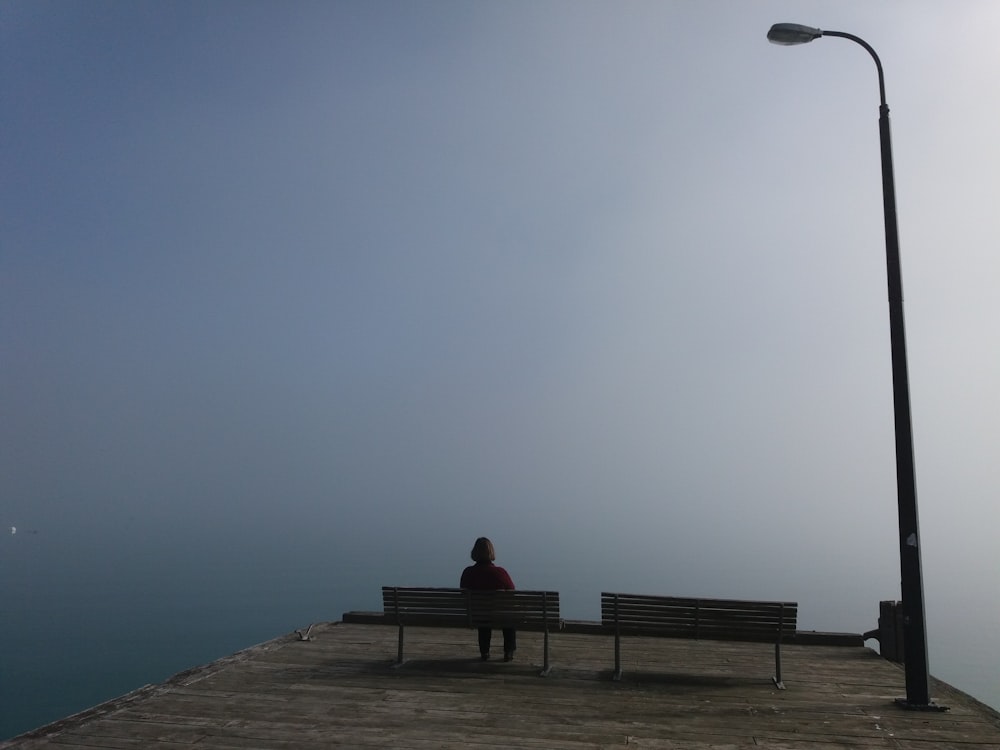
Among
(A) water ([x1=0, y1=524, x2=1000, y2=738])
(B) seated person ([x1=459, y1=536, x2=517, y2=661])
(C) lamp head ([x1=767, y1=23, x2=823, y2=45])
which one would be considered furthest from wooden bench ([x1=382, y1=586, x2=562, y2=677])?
(A) water ([x1=0, y1=524, x2=1000, y2=738])

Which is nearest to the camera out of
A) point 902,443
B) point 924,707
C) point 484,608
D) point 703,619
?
point 924,707

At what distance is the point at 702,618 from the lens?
28.6 feet

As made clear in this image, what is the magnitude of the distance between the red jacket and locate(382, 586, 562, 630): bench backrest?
285 millimetres

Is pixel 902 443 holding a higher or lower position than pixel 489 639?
higher

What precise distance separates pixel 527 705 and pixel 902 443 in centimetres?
468

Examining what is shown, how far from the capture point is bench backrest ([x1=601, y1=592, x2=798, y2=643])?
854 centimetres

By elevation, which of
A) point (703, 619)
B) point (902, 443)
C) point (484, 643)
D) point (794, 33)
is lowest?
point (484, 643)

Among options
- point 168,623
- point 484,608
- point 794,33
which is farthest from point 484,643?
point 168,623

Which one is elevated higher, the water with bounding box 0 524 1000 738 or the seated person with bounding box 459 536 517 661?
the seated person with bounding box 459 536 517 661

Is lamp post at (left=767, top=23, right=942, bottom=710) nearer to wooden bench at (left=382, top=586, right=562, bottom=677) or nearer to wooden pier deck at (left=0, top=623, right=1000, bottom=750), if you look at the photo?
wooden pier deck at (left=0, top=623, right=1000, bottom=750)

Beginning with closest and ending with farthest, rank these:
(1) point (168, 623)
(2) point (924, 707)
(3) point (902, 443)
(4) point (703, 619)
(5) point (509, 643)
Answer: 1. (2) point (924, 707)
2. (3) point (902, 443)
3. (4) point (703, 619)
4. (5) point (509, 643)
5. (1) point (168, 623)

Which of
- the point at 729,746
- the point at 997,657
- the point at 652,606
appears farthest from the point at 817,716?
the point at 997,657

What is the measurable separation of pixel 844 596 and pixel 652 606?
20665 cm

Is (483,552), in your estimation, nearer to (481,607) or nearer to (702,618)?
(481,607)
